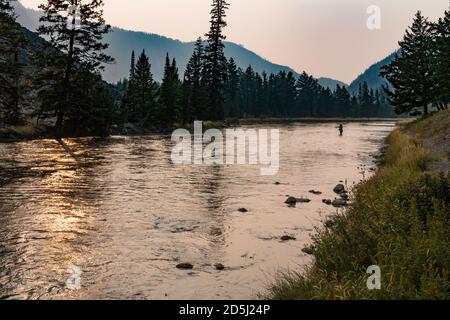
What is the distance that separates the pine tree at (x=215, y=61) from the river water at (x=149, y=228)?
185 feet

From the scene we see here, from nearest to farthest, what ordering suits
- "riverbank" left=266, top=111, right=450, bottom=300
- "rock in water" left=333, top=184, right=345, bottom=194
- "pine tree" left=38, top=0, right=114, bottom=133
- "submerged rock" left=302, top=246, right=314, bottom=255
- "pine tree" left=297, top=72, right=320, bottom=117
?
1. "riverbank" left=266, top=111, right=450, bottom=300
2. "submerged rock" left=302, top=246, right=314, bottom=255
3. "rock in water" left=333, top=184, right=345, bottom=194
4. "pine tree" left=38, top=0, right=114, bottom=133
5. "pine tree" left=297, top=72, right=320, bottom=117

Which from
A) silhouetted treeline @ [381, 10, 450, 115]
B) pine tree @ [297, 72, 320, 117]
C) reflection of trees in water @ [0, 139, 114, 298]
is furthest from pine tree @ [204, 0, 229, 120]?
pine tree @ [297, 72, 320, 117]

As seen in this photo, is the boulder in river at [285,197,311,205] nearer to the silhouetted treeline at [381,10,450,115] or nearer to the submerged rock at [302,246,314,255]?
the submerged rock at [302,246,314,255]

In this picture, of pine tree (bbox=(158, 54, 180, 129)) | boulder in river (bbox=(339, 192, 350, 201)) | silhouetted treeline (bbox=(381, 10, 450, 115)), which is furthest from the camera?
pine tree (bbox=(158, 54, 180, 129))

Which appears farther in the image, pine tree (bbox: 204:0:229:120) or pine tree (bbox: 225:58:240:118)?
pine tree (bbox: 225:58:240:118)

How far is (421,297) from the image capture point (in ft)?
18.0

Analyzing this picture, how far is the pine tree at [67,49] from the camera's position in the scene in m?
42.8

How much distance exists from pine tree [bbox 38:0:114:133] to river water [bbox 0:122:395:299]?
69.2ft

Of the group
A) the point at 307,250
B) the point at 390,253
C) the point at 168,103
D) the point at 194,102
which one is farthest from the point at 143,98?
the point at 390,253

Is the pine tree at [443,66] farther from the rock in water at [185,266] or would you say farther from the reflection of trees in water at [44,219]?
the rock in water at [185,266]

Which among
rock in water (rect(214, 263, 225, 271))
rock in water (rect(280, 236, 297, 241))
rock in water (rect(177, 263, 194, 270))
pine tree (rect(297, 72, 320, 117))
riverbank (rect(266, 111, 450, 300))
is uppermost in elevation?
pine tree (rect(297, 72, 320, 117))

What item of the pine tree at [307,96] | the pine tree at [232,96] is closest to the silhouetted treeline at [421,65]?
the pine tree at [232,96]

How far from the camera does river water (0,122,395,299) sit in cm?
812

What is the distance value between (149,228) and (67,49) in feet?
121
